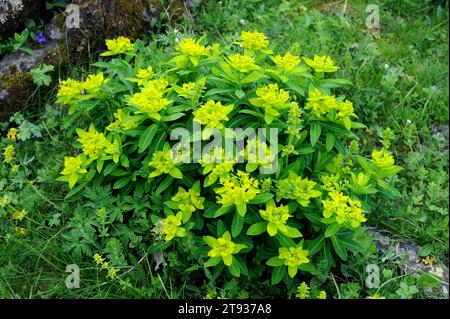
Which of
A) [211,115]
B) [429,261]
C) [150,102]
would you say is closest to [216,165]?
[211,115]

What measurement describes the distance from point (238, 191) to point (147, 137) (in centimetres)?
68

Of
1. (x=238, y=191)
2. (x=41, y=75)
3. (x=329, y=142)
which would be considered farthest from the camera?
(x=41, y=75)

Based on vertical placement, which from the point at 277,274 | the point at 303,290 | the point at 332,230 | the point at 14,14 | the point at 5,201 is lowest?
the point at 303,290

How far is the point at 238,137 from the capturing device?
3.02 m

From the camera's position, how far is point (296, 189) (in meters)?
2.95

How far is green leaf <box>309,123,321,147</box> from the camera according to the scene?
3131 millimetres

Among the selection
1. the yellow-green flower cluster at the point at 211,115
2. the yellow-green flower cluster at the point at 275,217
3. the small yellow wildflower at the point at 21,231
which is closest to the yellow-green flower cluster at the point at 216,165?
the yellow-green flower cluster at the point at 211,115

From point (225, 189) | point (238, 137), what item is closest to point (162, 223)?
point (225, 189)

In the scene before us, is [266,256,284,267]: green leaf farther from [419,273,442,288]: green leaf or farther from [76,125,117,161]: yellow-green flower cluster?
[76,125,117,161]: yellow-green flower cluster

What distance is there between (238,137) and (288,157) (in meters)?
0.40

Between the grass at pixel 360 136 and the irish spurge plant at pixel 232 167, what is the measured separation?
239mm

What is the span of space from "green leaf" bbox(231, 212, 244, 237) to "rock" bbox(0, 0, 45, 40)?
255 centimetres

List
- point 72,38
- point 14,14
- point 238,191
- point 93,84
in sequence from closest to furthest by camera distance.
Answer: point 238,191
point 93,84
point 14,14
point 72,38

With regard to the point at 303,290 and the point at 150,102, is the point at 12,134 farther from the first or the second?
the point at 303,290
